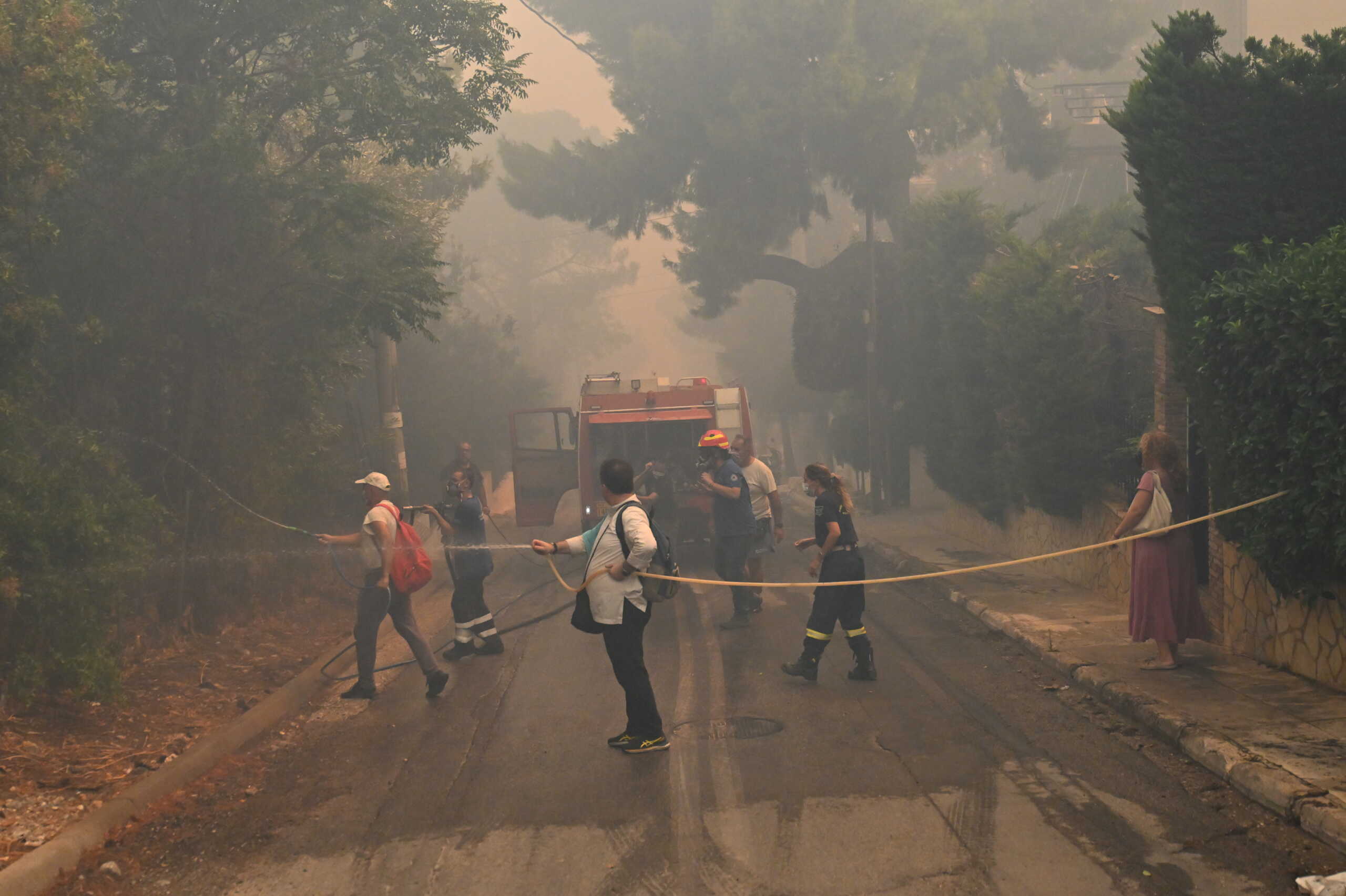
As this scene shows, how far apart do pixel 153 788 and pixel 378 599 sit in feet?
8.53

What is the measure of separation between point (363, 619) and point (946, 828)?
515cm

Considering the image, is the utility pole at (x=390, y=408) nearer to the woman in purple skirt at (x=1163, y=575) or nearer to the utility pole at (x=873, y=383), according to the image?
the woman in purple skirt at (x=1163, y=575)

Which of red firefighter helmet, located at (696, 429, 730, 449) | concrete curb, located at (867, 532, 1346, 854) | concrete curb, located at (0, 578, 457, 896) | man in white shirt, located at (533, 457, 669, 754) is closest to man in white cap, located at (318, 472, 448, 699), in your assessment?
concrete curb, located at (0, 578, 457, 896)

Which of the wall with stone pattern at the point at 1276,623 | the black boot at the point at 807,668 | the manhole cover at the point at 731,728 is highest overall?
the wall with stone pattern at the point at 1276,623

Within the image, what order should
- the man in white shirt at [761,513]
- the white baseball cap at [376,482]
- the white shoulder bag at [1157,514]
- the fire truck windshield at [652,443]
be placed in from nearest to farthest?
1. the white shoulder bag at [1157,514]
2. the white baseball cap at [376,482]
3. the man in white shirt at [761,513]
4. the fire truck windshield at [652,443]

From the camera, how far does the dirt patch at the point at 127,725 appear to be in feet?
20.0

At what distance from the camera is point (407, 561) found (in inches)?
348

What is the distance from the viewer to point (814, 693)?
8422 mm

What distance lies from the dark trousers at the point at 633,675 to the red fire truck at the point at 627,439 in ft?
30.0

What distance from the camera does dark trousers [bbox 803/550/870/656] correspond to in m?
8.68

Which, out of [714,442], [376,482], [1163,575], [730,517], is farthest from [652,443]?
[1163,575]

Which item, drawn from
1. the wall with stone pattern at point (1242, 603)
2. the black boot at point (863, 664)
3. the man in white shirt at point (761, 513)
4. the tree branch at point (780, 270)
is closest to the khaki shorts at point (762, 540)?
the man in white shirt at point (761, 513)

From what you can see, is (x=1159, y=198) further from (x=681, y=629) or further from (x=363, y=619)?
(x=363, y=619)

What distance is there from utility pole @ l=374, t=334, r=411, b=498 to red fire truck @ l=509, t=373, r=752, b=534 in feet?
6.23
